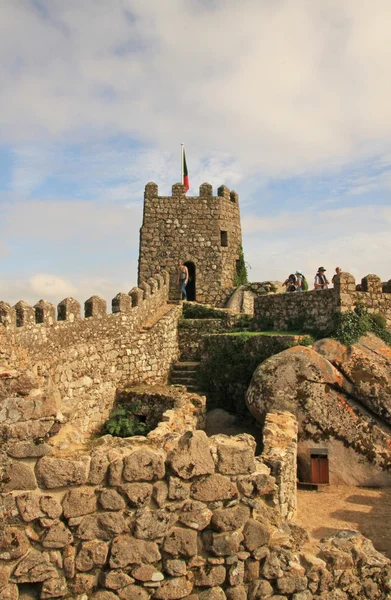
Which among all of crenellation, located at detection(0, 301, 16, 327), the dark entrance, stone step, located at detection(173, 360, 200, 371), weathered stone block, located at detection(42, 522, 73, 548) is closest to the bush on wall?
stone step, located at detection(173, 360, 200, 371)

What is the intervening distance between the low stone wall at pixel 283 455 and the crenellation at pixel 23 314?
5.30 m

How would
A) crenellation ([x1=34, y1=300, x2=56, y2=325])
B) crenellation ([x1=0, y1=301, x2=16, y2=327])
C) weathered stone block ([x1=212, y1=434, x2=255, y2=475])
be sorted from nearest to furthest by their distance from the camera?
weathered stone block ([x1=212, y1=434, x2=255, y2=475]) < crenellation ([x1=0, y1=301, x2=16, y2=327]) < crenellation ([x1=34, y1=300, x2=56, y2=325])

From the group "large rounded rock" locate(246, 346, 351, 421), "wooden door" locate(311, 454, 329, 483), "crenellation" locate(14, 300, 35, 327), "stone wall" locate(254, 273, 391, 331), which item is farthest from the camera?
"stone wall" locate(254, 273, 391, 331)

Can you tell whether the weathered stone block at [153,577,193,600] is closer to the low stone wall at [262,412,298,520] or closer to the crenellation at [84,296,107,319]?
the low stone wall at [262,412,298,520]

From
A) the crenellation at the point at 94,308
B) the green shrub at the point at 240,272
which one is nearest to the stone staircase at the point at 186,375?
the crenellation at the point at 94,308

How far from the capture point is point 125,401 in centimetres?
1355

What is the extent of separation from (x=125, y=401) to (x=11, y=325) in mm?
4831

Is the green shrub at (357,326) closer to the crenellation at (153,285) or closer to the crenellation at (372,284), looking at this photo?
the crenellation at (372,284)

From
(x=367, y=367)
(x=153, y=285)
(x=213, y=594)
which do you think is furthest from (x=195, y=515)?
(x=153, y=285)

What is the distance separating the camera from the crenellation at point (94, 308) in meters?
12.9

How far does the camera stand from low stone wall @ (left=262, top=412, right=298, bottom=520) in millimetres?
7645

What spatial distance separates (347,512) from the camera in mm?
8805

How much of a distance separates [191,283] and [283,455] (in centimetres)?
1534

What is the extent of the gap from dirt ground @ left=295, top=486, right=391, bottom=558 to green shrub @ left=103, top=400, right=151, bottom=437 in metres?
4.45
